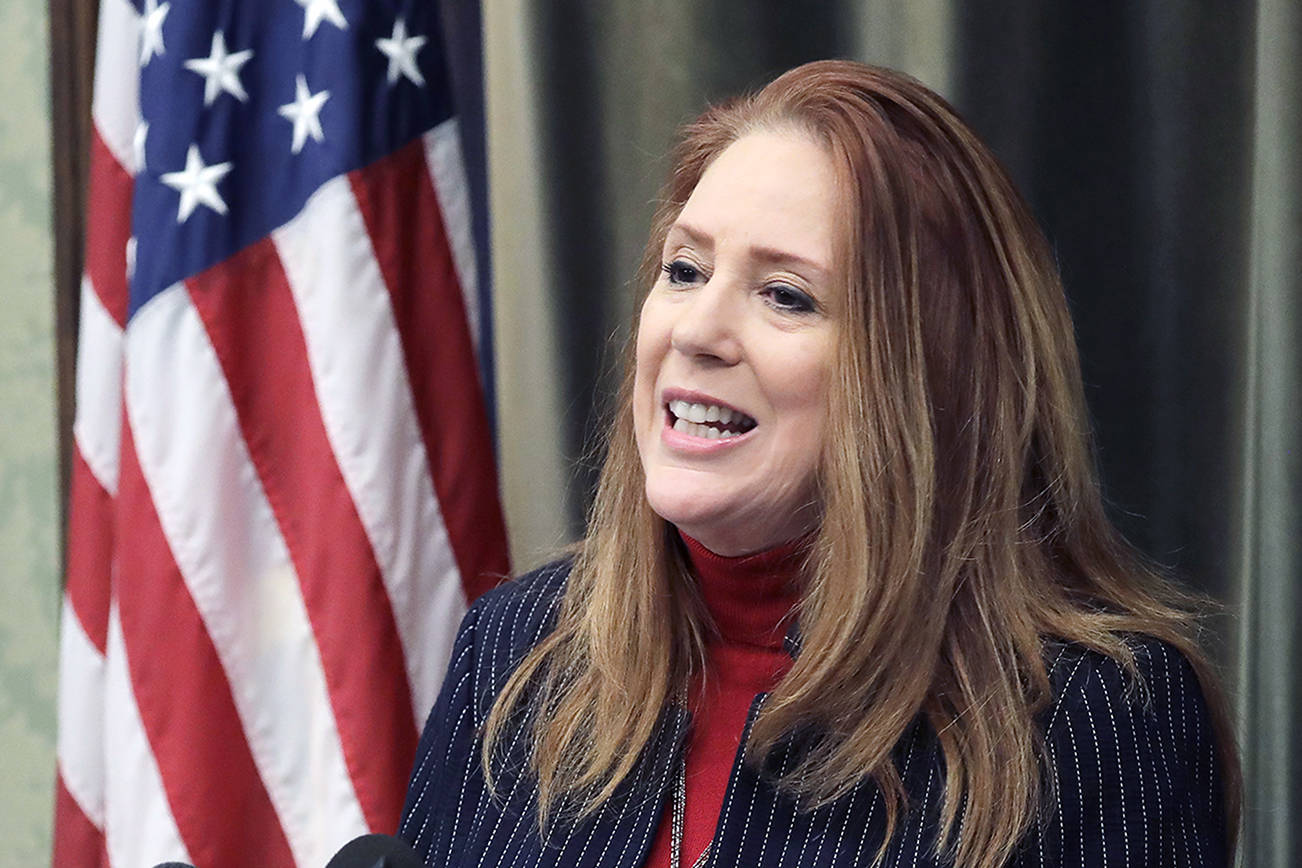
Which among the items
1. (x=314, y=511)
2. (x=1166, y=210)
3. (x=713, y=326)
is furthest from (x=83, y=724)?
(x=1166, y=210)

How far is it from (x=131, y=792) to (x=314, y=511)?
0.39m

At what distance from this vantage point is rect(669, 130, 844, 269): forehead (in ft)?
4.07

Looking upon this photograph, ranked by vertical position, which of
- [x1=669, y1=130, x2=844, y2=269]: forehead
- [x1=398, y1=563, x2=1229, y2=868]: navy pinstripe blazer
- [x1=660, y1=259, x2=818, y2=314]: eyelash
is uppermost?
[x1=669, y1=130, x2=844, y2=269]: forehead

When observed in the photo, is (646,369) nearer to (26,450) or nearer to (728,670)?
(728,670)

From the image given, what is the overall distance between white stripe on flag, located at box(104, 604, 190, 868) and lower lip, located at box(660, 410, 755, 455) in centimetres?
84

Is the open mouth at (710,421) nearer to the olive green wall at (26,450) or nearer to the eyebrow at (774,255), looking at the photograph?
the eyebrow at (774,255)

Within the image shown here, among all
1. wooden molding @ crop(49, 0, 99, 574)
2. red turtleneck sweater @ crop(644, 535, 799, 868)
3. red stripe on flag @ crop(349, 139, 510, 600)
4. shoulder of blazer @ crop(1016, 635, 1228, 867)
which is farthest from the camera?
wooden molding @ crop(49, 0, 99, 574)

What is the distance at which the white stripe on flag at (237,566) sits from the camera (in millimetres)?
1743

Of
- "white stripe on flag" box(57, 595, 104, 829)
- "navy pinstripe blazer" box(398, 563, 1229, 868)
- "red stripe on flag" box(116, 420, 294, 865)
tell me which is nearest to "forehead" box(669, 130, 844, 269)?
"navy pinstripe blazer" box(398, 563, 1229, 868)

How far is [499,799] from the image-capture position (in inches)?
54.6

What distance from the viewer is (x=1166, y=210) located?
5.79 ft

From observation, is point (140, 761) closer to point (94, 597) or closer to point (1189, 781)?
point (94, 597)

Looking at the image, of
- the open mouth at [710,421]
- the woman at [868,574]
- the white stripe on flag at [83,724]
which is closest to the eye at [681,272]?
the woman at [868,574]

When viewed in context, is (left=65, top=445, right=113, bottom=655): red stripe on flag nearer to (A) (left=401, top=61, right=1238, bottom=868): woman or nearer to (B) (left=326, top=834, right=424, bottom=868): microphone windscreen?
(A) (left=401, top=61, right=1238, bottom=868): woman
